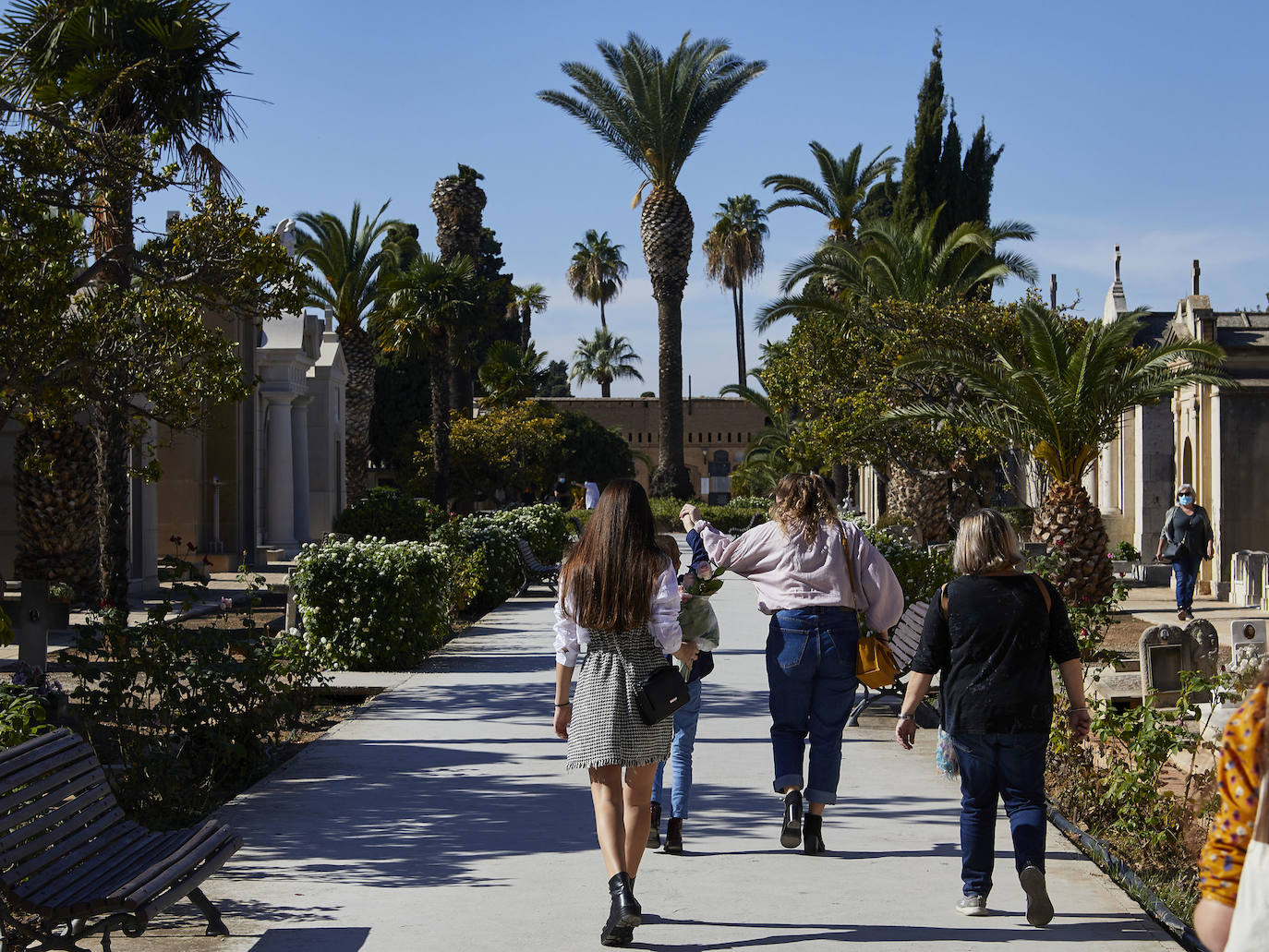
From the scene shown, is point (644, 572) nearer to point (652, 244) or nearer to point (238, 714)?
point (238, 714)

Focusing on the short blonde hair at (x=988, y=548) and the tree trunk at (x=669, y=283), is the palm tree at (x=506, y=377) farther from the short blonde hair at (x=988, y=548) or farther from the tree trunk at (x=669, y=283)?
the short blonde hair at (x=988, y=548)

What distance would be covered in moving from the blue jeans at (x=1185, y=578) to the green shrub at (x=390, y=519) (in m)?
11.9

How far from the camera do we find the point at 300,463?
34.0 metres

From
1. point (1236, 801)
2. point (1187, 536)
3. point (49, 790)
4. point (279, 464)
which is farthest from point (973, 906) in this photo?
point (279, 464)

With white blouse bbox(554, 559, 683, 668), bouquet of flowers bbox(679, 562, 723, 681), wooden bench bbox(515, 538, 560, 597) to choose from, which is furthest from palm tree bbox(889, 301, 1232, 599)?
white blouse bbox(554, 559, 683, 668)

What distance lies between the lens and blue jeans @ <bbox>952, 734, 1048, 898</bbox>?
514cm

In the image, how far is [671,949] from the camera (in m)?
4.82

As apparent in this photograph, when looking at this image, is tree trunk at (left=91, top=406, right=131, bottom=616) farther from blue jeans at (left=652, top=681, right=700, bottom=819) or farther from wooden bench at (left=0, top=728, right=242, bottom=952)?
wooden bench at (left=0, top=728, right=242, bottom=952)

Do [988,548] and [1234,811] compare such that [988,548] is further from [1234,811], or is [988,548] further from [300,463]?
[300,463]

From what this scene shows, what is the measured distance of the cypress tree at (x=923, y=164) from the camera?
123 feet

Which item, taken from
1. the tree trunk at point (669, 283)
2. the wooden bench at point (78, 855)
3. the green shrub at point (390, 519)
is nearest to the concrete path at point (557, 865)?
the wooden bench at point (78, 855)

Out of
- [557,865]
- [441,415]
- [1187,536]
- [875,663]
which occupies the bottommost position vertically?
[557,865]

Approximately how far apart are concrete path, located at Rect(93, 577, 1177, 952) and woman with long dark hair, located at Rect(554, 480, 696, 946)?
423 mm

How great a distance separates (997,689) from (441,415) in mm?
30886
